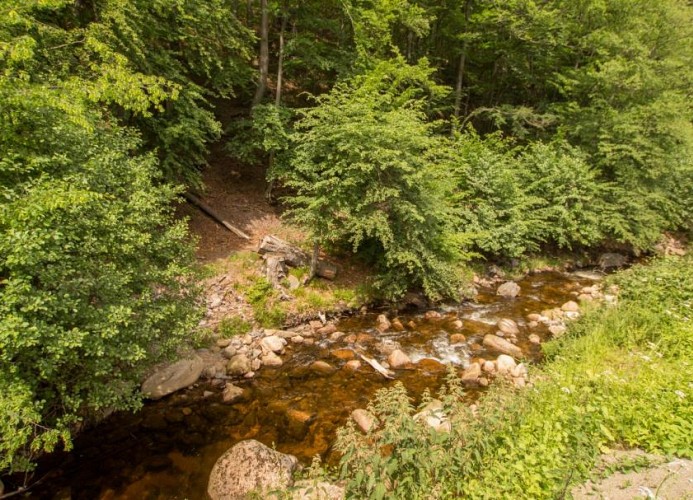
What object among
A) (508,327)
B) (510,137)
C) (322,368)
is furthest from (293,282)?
(510,137)

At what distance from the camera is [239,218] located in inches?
→ 567

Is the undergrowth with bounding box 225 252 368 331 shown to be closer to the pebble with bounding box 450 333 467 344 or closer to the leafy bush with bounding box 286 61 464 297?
the leafy bush with bounding box 286 61 464 297

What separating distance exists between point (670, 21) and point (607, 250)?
13.2 meters

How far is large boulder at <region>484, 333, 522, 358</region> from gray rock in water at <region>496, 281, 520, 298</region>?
4.01 m

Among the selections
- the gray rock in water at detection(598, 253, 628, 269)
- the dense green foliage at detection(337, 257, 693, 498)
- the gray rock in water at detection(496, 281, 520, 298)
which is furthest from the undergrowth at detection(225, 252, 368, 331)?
the gray rock in water at detection(598, 253, 628, 269)

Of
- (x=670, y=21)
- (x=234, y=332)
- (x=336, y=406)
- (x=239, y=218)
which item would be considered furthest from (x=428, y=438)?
(x=670, y=21)

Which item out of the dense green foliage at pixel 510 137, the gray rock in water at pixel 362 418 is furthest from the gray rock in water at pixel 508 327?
the gray rock in water at pixel 362 418

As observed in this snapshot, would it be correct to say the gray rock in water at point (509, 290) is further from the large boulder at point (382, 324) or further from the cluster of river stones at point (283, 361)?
the large boulder at point (382, 324)

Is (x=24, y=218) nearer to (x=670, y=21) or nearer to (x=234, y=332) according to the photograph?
(x=234, y=332)

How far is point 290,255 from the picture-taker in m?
12.2

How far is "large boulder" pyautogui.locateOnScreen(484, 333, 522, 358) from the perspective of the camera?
9742 millimetres

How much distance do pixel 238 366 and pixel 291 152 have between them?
880 centimetres

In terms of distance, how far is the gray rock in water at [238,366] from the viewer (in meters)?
8.56

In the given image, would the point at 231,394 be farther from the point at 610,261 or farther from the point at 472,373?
the point at 610,261
